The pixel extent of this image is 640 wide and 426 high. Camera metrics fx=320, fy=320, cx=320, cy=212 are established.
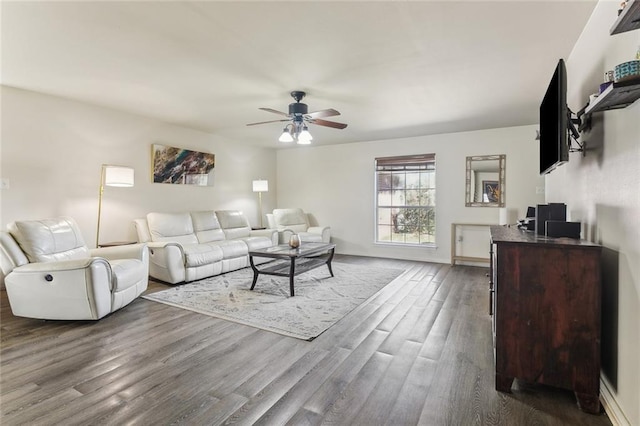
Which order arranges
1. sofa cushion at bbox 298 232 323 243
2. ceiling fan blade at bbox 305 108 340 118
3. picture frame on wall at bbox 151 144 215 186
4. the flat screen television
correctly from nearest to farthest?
the flat screen television < ceiling fan blade at bbox 305 108 340 118 < picture frame on wall at bbox 151 144 215 186 < sofa cushion at bbox 298 232 323 243

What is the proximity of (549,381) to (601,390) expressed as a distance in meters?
0.31

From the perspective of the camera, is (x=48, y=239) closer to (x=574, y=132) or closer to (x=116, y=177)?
(x=116, y=177)

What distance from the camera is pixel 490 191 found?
18.2ft

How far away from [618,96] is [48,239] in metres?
4.47

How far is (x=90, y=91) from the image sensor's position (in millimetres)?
3676

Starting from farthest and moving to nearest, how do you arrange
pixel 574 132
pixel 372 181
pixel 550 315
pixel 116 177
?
pixel 372 181, pixel 116 177, pixel 574 132, pixel 550 315

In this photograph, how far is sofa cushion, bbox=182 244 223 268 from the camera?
4238 mm

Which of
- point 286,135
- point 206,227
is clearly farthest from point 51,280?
point 286,135

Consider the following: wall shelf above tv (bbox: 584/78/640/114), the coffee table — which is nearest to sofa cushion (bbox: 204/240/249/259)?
the coffee table

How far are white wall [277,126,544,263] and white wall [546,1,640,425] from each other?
130 inches

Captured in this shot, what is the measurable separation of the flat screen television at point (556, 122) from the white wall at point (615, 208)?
0.21 m

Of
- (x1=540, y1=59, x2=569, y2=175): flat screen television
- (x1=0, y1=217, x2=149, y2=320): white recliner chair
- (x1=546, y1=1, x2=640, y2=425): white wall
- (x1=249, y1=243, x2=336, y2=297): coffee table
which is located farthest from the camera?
(x1=249, y1=243, x2=336, y2=297): coffee table

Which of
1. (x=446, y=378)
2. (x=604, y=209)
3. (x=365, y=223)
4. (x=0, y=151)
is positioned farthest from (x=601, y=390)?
(x=0, y=151)

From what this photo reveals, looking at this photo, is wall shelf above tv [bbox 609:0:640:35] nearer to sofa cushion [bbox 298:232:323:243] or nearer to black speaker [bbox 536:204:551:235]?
black speaker [bbox 536:204:551:235]
